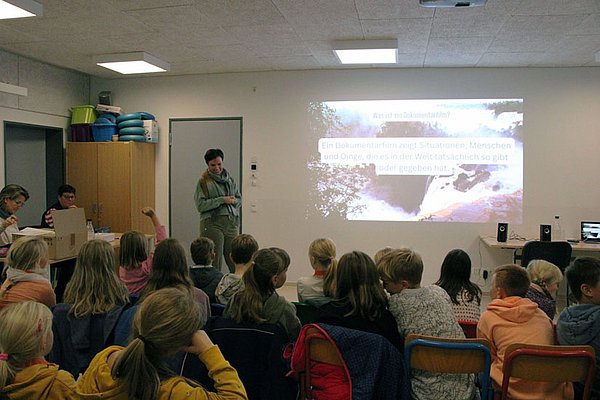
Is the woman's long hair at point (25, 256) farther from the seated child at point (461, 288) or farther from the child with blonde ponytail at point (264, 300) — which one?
the seated child at point (461, 288)

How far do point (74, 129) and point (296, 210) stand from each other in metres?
3.13

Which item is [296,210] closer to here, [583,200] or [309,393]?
[583,200]

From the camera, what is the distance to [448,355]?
209cm

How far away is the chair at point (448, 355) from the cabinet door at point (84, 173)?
560cm

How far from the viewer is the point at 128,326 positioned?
89.2 inches

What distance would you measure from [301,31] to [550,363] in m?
3.58

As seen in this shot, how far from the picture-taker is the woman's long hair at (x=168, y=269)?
8.46 ft

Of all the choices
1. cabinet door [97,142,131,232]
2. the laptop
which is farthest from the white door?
the laptop

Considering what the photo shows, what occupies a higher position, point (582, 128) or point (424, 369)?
point (582, 128)

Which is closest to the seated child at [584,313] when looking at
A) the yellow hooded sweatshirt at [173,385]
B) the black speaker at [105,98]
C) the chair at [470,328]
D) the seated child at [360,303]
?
the chair at [470,328]

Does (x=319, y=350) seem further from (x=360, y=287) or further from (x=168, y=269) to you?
(x=168, y=269)

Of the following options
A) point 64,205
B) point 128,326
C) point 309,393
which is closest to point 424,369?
point 309,393

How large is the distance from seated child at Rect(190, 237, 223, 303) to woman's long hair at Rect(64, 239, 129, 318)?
678 mm

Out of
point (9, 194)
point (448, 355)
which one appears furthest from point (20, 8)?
point (448, 355)
